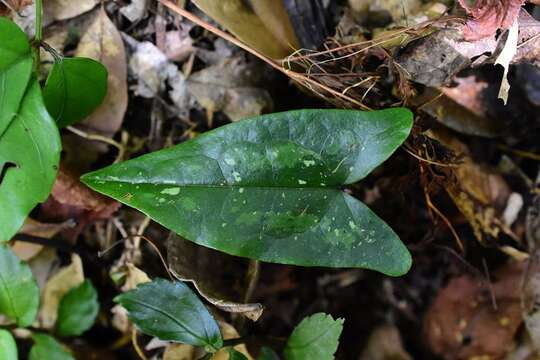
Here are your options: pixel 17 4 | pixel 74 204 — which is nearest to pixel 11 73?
pixel 17 4

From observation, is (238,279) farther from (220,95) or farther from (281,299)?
(220,95)

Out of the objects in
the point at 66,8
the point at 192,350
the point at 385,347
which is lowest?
the point at 385,347

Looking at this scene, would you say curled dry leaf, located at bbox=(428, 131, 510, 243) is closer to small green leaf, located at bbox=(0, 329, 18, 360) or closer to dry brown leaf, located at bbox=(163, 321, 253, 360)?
dry brown leaf, located at bbox=(163, 321, 253, 360)

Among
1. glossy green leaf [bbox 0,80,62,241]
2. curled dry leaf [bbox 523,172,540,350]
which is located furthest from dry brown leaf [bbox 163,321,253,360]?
curled dry leaf [bbox 523,172,540,350]

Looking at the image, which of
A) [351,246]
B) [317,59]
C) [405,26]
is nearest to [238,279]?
[351,246]

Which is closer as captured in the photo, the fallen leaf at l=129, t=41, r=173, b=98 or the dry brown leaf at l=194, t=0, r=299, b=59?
the dry brown leaf at l=194, t=0, r=299, b=59

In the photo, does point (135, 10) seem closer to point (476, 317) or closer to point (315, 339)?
point (315, 339)

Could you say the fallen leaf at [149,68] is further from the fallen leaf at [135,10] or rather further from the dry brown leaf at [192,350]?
the dry brown leaf at [192,350]
